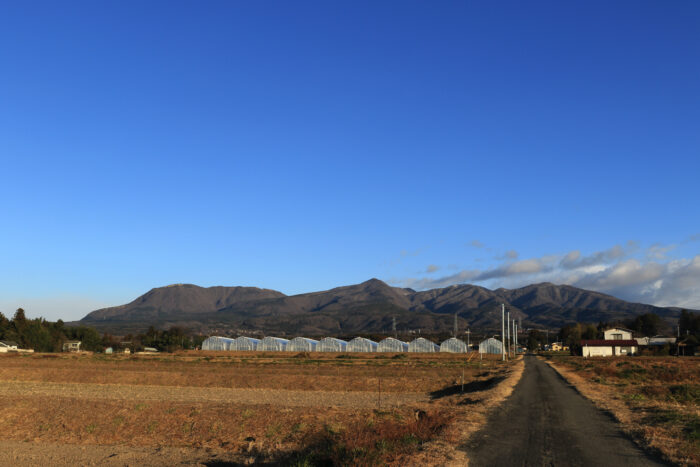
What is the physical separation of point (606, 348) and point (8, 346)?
136 metres

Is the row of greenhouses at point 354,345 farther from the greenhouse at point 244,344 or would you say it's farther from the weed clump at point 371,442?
the weed clump at point 371,442

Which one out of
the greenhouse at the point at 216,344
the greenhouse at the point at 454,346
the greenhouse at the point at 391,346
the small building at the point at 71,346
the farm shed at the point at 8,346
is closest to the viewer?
the farm shed at the point at 8,346

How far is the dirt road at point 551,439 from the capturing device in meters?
15.9

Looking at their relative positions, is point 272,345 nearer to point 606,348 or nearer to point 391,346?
point 391,346

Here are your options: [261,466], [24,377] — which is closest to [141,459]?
[261,466]

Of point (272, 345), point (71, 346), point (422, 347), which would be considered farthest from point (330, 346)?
point (71, 346)

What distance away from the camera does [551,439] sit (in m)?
19.1

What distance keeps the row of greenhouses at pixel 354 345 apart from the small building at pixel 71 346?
103ft

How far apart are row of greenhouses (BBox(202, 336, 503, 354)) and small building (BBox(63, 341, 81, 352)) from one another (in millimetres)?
31428

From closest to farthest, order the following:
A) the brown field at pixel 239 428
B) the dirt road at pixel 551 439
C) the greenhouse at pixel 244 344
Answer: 1. the dirt road at pixel 551 439
2. the brown field at pixel 239 428
3. the greenhouse at pixel 244 344

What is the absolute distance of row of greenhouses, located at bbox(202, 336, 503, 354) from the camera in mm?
140625

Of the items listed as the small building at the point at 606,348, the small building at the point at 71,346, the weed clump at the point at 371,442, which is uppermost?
the weed clump at the point at 371,442

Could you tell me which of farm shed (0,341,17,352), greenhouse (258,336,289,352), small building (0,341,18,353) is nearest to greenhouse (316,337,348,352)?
greenhouse (258,336,289,352)

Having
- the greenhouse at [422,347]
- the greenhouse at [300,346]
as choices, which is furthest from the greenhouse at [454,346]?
the greenhouse at [300,346]
